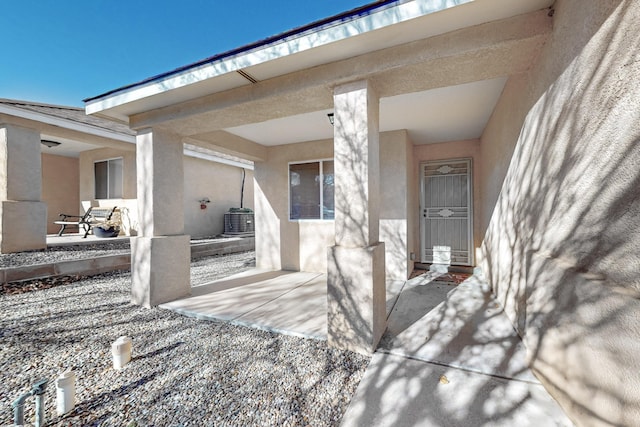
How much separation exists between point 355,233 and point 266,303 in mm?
1962

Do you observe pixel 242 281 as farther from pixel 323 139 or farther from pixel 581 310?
pixel 581 310

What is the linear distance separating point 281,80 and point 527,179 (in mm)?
2665

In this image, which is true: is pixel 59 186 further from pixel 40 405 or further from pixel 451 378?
pixel 451 378

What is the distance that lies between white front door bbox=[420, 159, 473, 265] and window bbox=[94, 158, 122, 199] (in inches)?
379

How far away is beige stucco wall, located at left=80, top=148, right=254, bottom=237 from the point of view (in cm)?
779

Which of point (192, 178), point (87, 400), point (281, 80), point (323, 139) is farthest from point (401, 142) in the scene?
point (192, 178)

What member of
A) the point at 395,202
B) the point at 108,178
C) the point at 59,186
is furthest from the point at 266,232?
the point at 59,186

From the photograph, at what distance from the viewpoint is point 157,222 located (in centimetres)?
338

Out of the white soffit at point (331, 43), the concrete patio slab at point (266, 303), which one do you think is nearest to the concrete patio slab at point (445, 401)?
the concrete patio slab at point (266, 303)

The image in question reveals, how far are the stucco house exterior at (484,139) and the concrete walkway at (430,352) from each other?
18 cm

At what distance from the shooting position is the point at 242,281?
4578 mm

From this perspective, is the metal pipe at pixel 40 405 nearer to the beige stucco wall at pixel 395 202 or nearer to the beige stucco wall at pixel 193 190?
the beige stucco wall at pixel 395 202

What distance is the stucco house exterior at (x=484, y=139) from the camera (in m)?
1.23

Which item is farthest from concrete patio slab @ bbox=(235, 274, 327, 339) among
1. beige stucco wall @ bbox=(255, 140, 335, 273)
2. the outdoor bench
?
the outdoor bench
